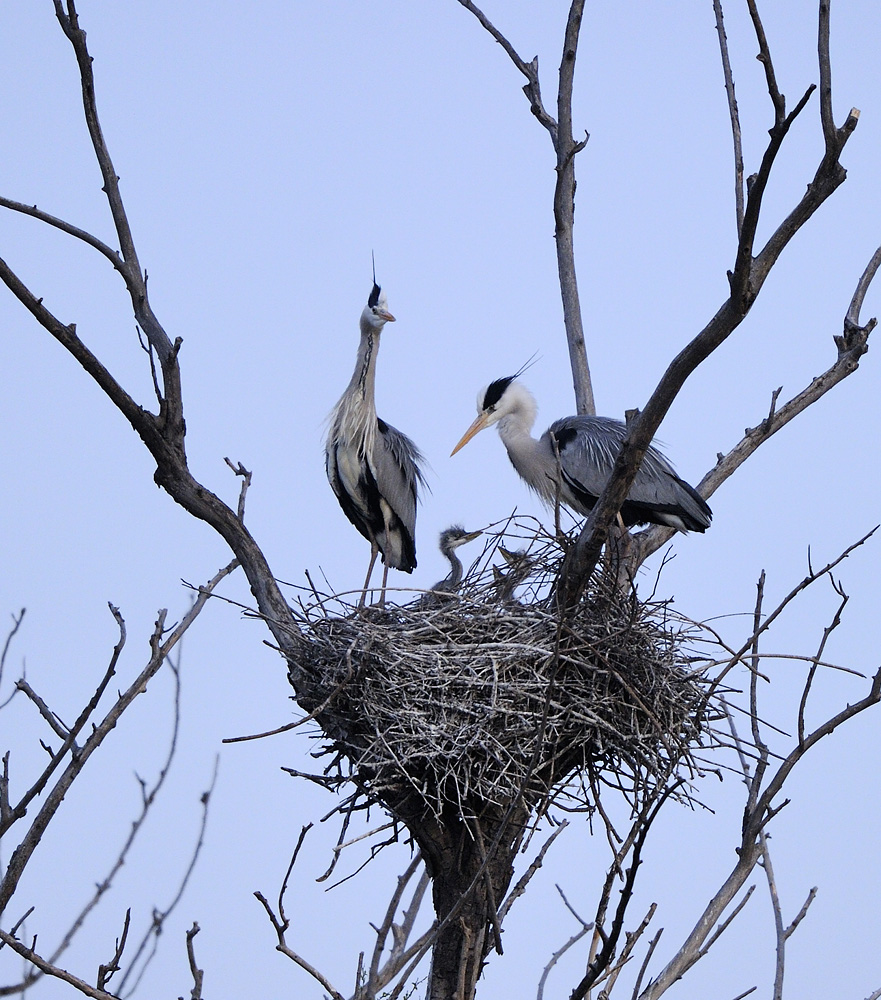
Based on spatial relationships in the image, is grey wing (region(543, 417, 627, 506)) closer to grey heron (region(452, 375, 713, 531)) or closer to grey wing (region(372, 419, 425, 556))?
grey heron (region(452, 375, 713, 531))

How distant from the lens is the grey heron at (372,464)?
7441 millimetres

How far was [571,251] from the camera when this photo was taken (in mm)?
5793

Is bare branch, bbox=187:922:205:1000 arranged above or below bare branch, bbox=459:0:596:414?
below

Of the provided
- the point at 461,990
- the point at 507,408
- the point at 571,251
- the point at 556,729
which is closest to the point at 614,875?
the point at 461,990

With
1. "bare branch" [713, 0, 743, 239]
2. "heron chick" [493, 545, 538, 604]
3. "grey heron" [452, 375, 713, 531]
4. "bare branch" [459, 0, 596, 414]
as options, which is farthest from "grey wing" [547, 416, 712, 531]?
"bare branch" [713, 0, 743, 239]

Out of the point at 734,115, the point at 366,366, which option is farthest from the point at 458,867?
the point at 366,366

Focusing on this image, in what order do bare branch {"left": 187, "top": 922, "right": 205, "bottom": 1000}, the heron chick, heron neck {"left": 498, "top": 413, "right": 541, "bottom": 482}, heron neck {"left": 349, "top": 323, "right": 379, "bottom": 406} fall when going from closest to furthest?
bare branch {"left": 187, "top": 922, "right": 205, "bottom": 1000} → the heron chick → heron neck {"left": 498, "top": 413, "right": 541, "bottom": 482} → heron neck {"left": 349, "top": 323, "right": 379, "bottom": 406}

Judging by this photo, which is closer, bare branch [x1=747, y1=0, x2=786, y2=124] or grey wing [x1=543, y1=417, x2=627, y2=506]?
bare branch [x1=747, y1=0, x2=786, y2=124]

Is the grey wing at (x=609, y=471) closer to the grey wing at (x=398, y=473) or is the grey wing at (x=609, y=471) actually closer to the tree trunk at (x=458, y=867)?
the grey wing at (x=398, y=473)

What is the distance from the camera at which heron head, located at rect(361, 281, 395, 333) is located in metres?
7.23

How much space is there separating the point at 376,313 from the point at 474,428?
91 cm

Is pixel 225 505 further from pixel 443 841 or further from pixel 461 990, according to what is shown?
pixel 461 990

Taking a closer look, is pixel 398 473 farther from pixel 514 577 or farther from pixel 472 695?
pixel 472 695

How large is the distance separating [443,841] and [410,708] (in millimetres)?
420
